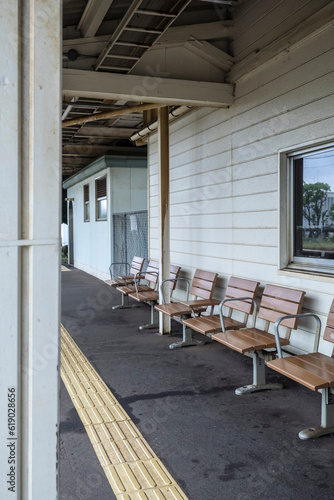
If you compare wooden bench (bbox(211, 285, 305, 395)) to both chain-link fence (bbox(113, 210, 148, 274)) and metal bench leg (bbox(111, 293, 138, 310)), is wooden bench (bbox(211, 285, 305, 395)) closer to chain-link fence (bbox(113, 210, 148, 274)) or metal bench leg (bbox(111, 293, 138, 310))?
metal bench leg (bbox(111, 293, 138, 310))

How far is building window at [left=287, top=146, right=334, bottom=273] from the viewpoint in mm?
4109

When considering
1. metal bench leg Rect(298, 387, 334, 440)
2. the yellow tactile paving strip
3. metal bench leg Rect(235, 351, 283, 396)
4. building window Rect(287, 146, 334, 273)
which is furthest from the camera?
building window Rect(287, 146, 334, 273)

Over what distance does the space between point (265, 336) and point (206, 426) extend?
113 cm

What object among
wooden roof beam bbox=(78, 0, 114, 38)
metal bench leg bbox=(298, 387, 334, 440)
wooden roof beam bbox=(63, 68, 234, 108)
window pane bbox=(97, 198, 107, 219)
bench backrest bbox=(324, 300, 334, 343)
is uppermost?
wooden roof beam bbox=(78, 0, 114, 38)

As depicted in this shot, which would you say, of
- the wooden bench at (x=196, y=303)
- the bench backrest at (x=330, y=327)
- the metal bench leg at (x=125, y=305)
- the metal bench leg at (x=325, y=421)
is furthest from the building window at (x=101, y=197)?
the metal bench leg at (x=325, y=421)

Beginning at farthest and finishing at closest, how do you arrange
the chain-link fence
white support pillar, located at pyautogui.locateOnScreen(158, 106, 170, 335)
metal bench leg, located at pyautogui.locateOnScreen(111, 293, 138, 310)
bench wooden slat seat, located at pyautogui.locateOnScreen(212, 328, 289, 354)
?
the chain-link fence < metal bench leg, located at pyautogui.locateOnScreen(111, 293, 138, 310) < white support pillar, located at pyautogui.locateOnScreen(158, 106, 170, 335) < bench wooden slat seat, located at pyautogui.locateOnScreen(212, 328, 289, 354)

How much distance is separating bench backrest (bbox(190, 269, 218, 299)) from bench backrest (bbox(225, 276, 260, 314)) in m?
0.44

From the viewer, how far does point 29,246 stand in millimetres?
1471

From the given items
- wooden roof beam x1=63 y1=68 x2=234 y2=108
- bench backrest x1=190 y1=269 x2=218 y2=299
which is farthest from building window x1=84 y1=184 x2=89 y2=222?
wooden roof beam x1=63 y1=68 x2=234 y2=108

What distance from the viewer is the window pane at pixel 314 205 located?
411 cm

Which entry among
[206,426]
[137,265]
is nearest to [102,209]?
[137,265]

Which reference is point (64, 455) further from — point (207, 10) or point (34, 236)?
point (207, 10)

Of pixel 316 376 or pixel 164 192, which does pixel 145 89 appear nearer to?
pixel 164 192

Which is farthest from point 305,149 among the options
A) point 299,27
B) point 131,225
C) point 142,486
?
point 131,225
